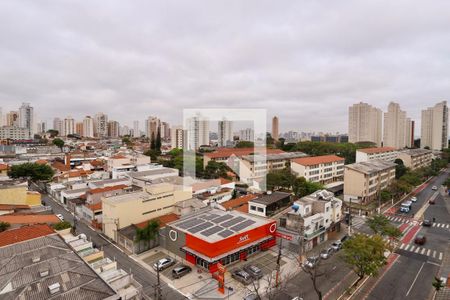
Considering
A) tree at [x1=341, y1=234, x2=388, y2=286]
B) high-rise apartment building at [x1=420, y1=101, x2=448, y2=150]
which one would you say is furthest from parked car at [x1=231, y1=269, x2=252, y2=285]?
high-rise apartment building at [x1=420, y1=101, x2=448, y2=150]

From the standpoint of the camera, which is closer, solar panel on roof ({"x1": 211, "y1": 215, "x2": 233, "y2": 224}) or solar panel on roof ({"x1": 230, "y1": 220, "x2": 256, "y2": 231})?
solar panel on roof ({"x1": 230, "y1": 220, "x2": 256, "y2": 231})

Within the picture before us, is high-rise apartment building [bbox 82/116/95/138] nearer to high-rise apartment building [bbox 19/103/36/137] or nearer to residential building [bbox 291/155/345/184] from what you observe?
high-rise apartment building [bbox 19/103/36/137]

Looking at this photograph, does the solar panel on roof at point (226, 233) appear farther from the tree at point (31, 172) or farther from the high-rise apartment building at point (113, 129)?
the high-rise apartment building at point (113, 129)

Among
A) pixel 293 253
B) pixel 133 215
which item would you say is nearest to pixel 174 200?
pixel 133 215

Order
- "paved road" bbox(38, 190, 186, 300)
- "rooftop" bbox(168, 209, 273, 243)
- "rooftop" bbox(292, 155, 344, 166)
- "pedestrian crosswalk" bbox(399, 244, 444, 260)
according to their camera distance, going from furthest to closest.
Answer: "rooftop" bbox(292, 155, 344, 166), "pedestrian crosswalk" bbox(399, 244, 444, 260), "rooftop" bbox(168, 209, 273, 243), "paved road" bbox(38, 190, 186, 300)

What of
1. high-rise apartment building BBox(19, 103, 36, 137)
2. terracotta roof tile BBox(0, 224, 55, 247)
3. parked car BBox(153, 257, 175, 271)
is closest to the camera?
terracotta roof tile BBox(0, 224, 55, 247)

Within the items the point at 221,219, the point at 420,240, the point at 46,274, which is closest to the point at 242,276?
the point at 221,219

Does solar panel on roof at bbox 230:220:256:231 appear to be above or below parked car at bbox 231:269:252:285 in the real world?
above
